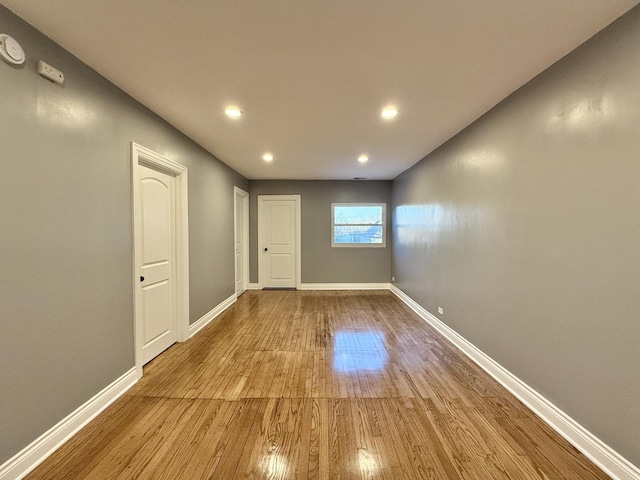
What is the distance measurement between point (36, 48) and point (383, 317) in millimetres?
4410

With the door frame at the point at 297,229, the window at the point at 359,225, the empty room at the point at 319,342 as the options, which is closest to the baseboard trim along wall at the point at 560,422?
the empty room at the point at 319,342

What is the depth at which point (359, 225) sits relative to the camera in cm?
639

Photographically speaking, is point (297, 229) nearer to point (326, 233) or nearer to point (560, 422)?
point (326, 233)

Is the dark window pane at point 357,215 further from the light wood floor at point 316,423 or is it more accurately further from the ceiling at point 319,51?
the light wood floor at point 316,423

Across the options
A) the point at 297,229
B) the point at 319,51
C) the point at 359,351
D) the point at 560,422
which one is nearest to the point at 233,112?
the point at 319,51

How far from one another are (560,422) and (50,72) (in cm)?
383

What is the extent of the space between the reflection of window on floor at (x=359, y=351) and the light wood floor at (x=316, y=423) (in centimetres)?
2

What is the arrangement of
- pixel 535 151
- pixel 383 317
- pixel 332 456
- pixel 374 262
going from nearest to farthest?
pixel 332 456 < pixel 535 151 < pixel 383 317 < pixel 374 262

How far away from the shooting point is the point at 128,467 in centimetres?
155

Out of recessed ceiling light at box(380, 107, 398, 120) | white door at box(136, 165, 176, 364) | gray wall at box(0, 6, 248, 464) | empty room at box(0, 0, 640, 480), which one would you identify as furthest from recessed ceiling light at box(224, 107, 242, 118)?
recessed ceiling light at box(380, 107, 398, 120)

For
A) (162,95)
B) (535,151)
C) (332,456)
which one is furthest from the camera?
(162,95)

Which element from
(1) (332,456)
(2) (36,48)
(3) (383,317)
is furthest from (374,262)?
(2) (36,48)

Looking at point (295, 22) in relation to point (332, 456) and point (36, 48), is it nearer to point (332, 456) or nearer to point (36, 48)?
point (36, 48)

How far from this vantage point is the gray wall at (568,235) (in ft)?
4.80
